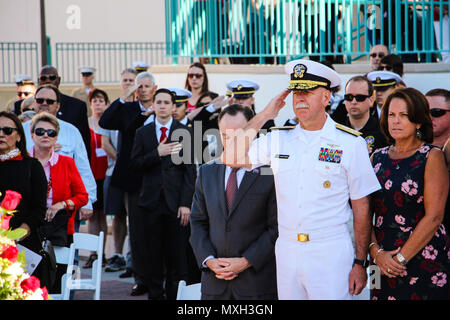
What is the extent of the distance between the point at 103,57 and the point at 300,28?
42.7ft

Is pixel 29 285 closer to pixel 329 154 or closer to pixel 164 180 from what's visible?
pixel 329 154

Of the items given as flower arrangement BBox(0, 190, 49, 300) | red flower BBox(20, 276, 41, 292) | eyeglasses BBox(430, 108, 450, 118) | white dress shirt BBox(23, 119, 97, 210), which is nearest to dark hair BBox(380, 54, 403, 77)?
eyeglasses BBox(430, 108, 450, 118)

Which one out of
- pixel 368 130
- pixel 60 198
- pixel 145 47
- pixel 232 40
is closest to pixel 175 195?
pixel 60 198

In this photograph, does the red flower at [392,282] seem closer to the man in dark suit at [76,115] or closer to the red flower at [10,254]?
the red flower at [10,254]

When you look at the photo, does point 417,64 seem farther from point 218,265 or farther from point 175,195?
point 218,265

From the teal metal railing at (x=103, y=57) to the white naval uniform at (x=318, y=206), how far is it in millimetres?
18624

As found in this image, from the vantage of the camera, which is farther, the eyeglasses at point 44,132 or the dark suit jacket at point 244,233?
the eyeglasses at point 44,132

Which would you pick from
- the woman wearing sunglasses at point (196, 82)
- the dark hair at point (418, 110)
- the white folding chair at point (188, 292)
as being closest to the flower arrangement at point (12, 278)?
the white folding chair at point (188, 292)

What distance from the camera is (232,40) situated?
12.0 metres

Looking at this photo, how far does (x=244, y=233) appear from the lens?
5047mm

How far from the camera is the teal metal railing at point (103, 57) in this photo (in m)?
23.1

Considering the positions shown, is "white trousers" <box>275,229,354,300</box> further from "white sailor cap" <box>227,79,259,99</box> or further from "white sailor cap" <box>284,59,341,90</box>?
"white sailor cap" <box>227,79,259,99</box>

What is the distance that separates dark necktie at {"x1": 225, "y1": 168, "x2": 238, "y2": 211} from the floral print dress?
88cm

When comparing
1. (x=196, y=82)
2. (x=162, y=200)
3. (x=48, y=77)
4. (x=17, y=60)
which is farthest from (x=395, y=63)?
(x=17, y=60)
